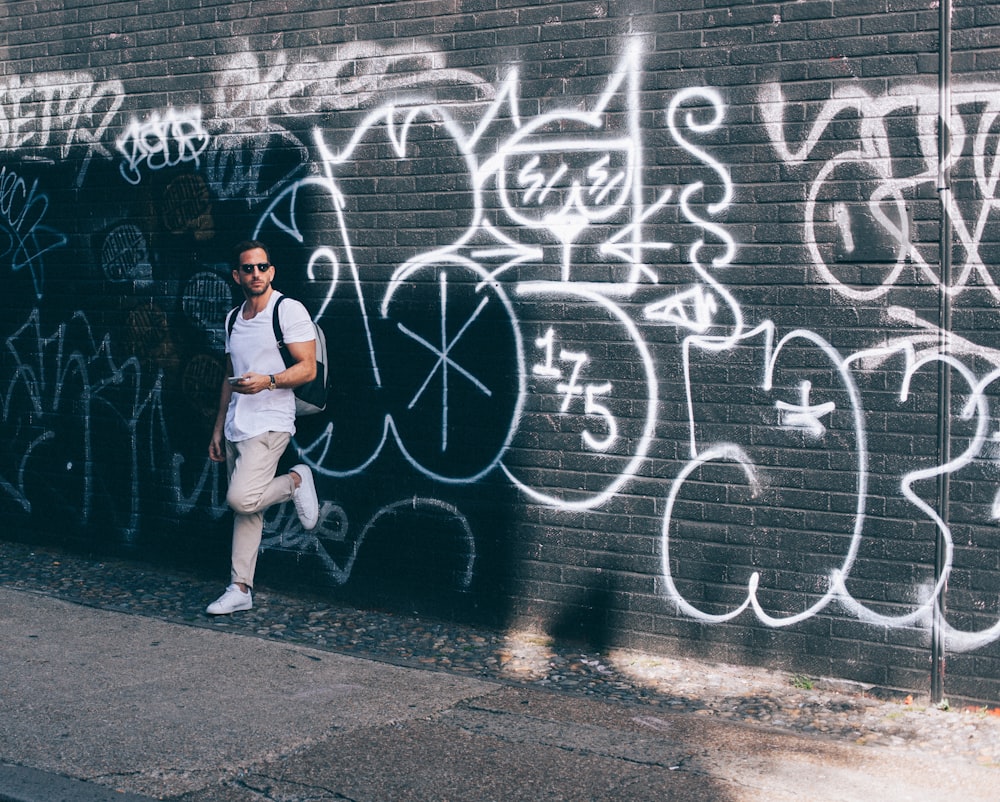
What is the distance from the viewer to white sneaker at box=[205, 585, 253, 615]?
6.25 meters

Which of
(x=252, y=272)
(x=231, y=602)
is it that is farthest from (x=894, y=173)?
(x=231, y=602)

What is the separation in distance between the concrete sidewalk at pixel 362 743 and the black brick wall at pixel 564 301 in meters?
0.86

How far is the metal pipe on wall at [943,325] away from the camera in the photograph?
4965 millimetres

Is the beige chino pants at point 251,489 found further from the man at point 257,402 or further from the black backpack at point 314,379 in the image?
the black backpack at point 314,379

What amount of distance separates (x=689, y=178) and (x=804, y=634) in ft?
6.98

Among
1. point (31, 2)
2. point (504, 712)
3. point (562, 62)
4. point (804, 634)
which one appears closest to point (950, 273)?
point (804, 634)

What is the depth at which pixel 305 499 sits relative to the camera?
6.38m

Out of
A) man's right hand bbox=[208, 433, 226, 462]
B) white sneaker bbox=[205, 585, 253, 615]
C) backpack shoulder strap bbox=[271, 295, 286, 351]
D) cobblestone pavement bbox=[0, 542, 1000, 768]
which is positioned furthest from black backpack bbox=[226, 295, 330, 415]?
cobblestone pavement bbox=[0, 542, 1000, 768]

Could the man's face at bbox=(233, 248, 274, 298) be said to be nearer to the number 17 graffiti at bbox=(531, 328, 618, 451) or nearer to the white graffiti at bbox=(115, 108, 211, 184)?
the white graffiti at bbox=(115, 108, 211, 184)

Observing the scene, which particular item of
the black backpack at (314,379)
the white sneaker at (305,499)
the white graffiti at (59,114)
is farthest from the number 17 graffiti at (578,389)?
the white graffiti at (59,114)

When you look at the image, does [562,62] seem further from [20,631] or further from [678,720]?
[20,631]

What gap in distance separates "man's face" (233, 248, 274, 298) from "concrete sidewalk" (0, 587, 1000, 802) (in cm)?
184

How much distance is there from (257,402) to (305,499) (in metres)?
0.59

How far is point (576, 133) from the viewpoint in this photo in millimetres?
5797
